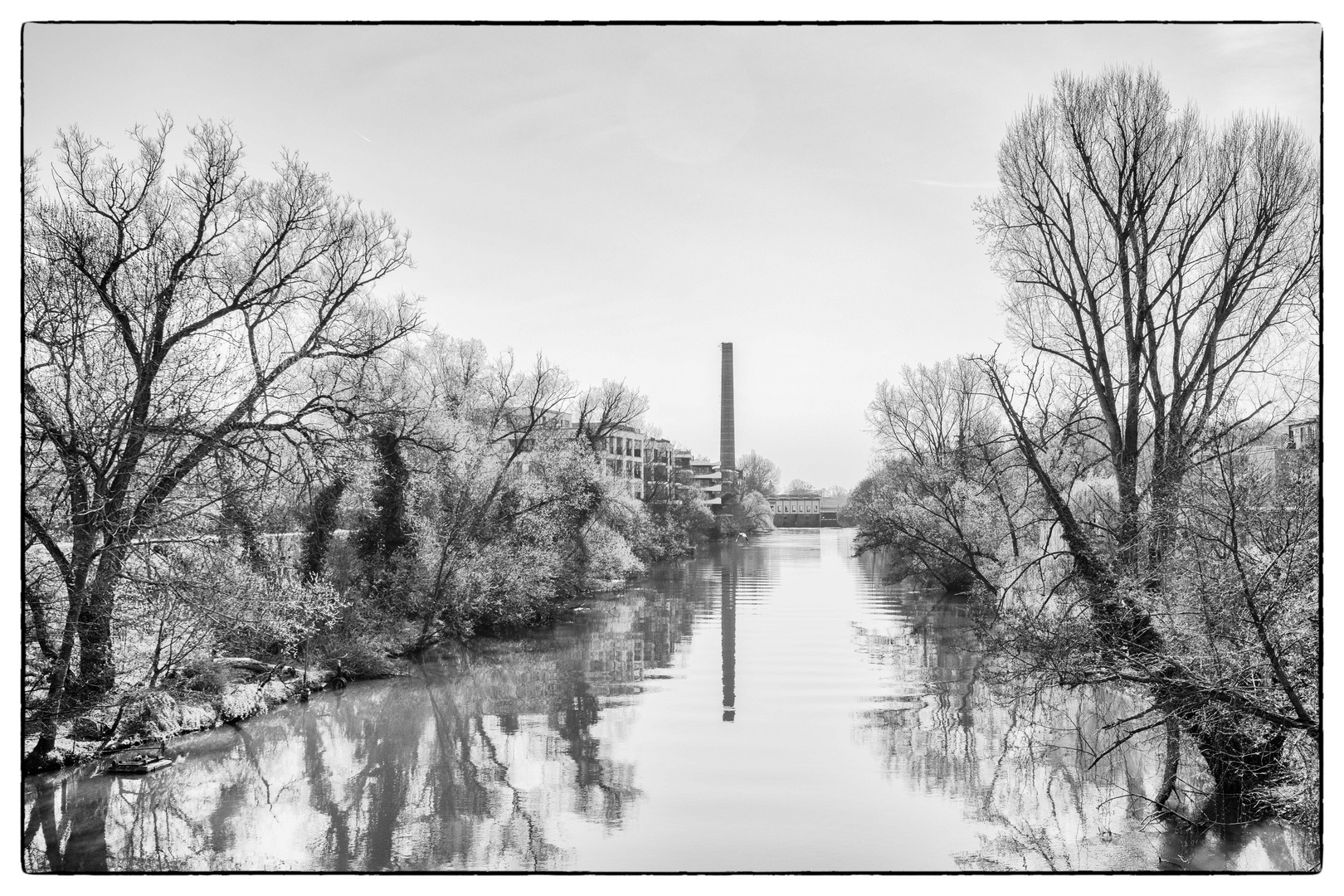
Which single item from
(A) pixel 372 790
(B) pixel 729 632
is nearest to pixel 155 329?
(A) pixel 372 790

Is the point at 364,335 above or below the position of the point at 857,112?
below

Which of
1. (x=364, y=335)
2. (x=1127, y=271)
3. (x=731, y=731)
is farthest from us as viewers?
(x=364, y=335)

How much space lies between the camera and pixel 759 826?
5.94 metres

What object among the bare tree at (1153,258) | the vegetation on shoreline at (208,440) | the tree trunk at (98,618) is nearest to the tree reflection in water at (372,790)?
the vegetation on shoreline at (208,440)

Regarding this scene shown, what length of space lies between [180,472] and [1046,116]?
6.29 metres

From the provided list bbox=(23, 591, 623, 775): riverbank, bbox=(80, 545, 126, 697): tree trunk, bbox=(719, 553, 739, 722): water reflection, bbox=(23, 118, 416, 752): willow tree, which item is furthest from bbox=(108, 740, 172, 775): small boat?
bbox=(719, 553, 739, 722): water reflection

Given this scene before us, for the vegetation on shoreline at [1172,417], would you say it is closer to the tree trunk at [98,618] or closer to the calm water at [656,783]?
the calm water at [656,783]

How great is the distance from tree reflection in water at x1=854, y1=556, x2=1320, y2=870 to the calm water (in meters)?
0.02

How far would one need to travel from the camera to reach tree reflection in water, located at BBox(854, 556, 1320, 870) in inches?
200

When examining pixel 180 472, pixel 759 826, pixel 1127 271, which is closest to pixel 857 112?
pixel 1127 271

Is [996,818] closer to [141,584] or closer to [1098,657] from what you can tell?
[1098,657]

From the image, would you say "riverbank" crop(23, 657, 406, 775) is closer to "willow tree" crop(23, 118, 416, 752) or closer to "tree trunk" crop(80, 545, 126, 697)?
"willow tree" crop(23, 118, 416, 752)

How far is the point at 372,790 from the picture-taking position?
6.98m

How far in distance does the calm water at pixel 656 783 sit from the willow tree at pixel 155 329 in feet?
4.49
